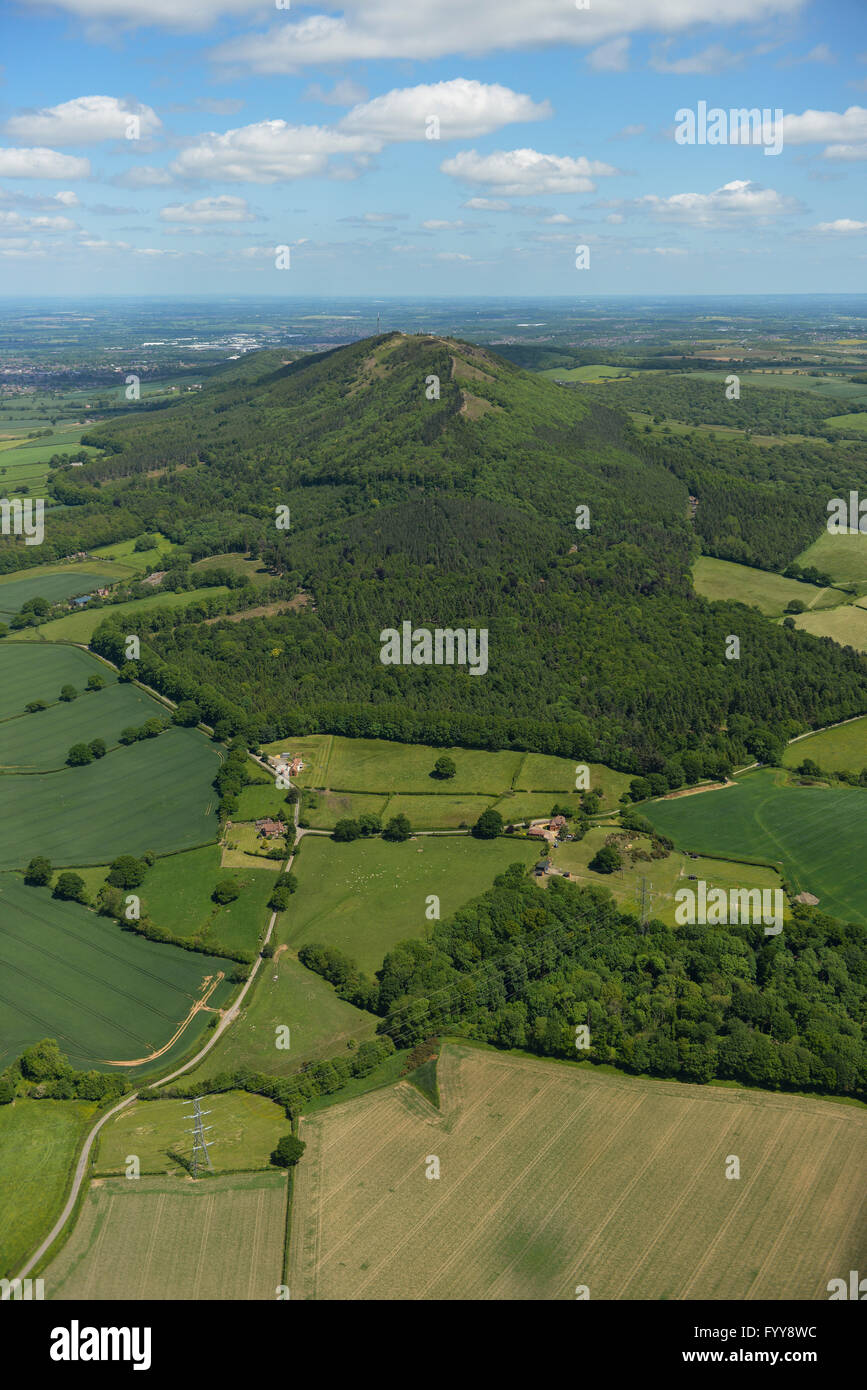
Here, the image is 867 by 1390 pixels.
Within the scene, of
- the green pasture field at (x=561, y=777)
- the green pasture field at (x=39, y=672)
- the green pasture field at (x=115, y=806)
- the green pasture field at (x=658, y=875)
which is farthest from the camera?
the green pasture field at (x=39, y=672)

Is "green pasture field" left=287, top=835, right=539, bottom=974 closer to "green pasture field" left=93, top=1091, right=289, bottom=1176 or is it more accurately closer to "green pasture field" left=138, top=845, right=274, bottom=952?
"green pasture field" left=138, top=845, right=274, bottom=952

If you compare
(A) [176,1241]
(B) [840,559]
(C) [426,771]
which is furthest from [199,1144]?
(B) [840,559]

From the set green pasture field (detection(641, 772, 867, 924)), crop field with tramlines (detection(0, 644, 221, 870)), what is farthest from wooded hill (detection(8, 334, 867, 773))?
crop field with tramlines (detection(0, 644, 221, 870))

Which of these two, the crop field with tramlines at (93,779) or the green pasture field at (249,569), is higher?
the green pasture field at (249,569)

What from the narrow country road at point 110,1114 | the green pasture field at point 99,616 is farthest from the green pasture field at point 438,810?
the green pasture field at point 99,616

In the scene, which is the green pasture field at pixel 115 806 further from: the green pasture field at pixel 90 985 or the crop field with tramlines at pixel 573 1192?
the crop field with tramlines at pixel 573 1192

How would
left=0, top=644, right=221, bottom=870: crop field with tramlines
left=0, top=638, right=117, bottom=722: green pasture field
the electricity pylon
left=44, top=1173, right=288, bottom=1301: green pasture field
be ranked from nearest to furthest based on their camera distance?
left=44, top=1173, right=288, bottom=1301: green pasture field < the electricity pylon < left=0, top=644, right=221, bottom=870: crop field with tramlines < left=0, top=638, right=117, bottom=722: green pasture field

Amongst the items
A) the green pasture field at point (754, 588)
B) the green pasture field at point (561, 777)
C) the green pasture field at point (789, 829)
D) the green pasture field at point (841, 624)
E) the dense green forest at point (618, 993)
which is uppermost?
the green pasture field at point (754, 588)

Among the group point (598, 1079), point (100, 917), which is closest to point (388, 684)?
point (100, 917)
